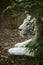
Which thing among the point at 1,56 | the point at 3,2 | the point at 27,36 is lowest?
the point at 1,56

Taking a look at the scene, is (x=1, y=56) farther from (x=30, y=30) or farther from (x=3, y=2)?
(x=3, y=2)

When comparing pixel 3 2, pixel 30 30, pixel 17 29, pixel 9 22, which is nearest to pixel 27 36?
pixel 30 30

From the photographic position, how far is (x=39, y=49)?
1.98 metres

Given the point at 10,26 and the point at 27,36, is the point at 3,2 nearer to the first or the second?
the point at 10,26

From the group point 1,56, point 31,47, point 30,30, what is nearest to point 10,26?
point 30,30

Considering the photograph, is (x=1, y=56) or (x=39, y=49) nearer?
(x=39, y=49)

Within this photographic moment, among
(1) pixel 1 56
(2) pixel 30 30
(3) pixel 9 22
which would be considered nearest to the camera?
(1) pixel 1 56

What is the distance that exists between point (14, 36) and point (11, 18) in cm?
127

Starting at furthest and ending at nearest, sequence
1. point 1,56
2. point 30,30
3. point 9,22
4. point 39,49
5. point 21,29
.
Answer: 1. point 9,22
2. point 21,29
3. point 30,30
4. point 1,56
5. point 39,49

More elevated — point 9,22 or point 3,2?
point 3,2

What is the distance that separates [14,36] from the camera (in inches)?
205

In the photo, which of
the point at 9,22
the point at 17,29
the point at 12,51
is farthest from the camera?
the point at 9,22

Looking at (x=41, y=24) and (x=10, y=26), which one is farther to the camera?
(x=10, y=26)

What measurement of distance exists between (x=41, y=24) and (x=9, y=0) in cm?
568
